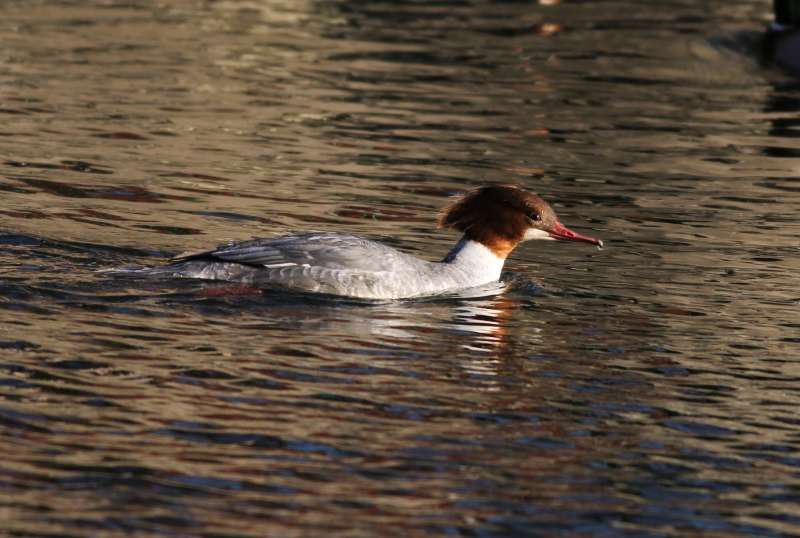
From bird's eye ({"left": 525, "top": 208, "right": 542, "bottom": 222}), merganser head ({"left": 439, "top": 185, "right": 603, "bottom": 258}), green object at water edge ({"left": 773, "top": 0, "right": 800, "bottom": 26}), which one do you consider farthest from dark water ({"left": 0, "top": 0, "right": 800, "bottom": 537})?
green object at water edge ({"left": 773, "top": 0, "right": 800, "bottom": 26})

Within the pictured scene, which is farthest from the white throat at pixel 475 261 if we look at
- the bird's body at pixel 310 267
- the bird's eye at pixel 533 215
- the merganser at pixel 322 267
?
the bird's body at pixel 310 267

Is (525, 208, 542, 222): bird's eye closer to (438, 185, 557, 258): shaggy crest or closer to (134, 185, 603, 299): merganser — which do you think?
(438, 185, 557, 258): shaggy crest

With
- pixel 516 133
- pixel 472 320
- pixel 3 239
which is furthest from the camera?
pixel 516 133

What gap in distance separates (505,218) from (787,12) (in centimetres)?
1304

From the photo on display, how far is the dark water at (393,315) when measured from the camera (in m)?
6.96

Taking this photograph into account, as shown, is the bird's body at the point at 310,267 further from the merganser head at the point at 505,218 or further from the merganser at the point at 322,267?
the merganser head at the point at 505,218

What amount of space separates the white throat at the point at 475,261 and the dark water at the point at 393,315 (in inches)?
10.5

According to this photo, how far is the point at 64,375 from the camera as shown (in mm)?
8312

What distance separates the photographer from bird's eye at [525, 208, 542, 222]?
11148 millimetres

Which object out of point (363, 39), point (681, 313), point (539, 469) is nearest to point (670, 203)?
point (681, 313)

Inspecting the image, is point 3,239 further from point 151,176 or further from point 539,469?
point 539,469

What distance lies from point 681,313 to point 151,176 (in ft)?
19.9

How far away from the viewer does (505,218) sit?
11195mm

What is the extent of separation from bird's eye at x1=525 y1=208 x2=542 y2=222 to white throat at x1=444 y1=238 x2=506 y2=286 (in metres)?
0.38
